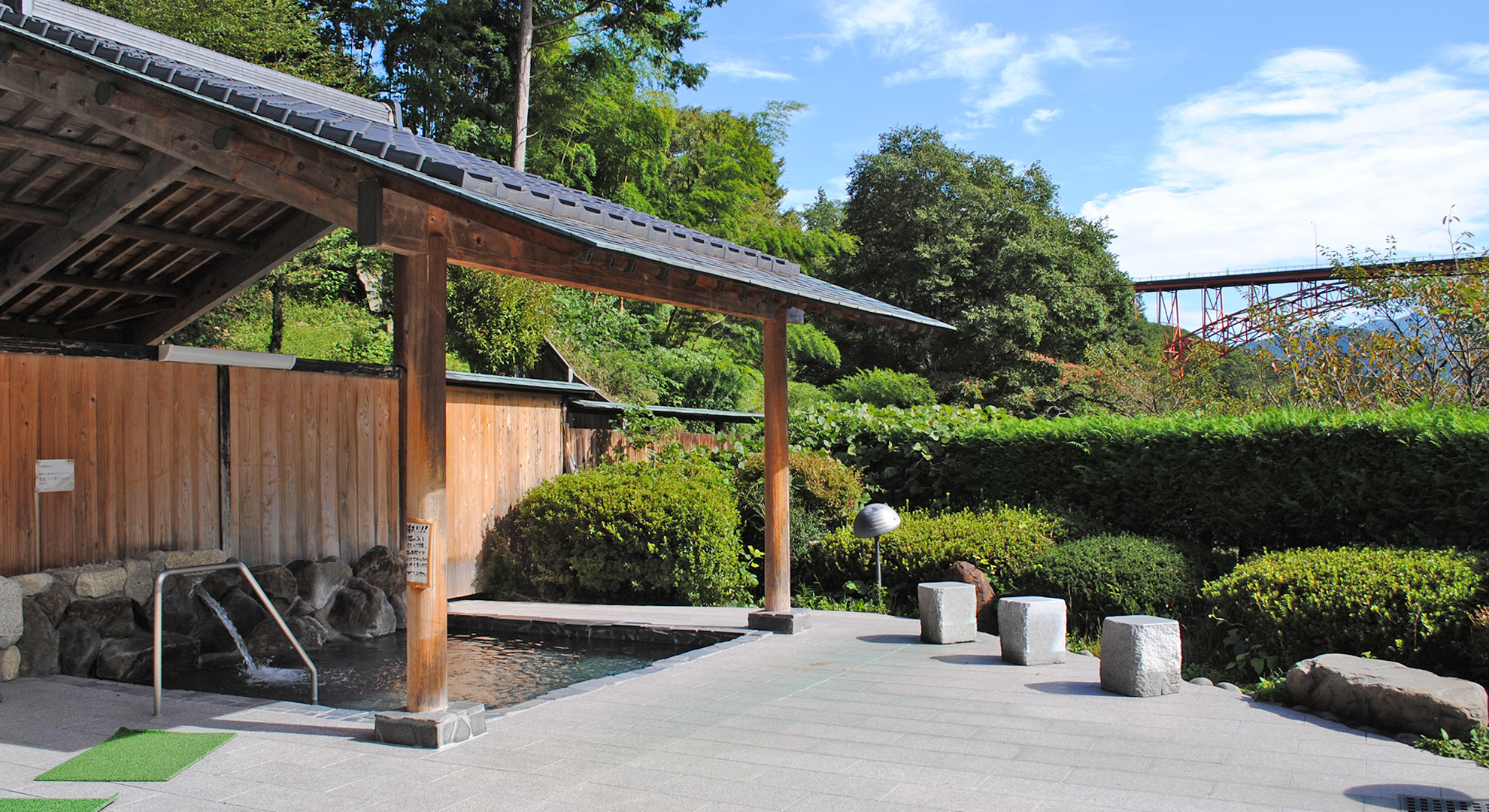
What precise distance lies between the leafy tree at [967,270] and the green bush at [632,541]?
18.3m

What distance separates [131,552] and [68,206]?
274 cm

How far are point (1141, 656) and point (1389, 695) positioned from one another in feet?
3.91

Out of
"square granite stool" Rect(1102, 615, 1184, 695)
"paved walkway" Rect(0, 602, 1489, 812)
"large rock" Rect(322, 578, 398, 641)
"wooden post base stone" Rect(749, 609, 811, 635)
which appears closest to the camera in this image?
"paved walkway" Rect(0, 602, 1489, 812)

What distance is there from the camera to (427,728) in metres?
4.33

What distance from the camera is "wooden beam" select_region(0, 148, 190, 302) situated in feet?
20.9

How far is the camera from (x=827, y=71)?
844 inches

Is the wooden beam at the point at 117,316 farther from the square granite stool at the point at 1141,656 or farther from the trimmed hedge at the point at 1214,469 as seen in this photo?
the square granite stool at the point at 1141,656

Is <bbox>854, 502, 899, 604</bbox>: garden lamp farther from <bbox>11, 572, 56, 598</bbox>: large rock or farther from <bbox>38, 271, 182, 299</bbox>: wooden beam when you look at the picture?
<bbox>38, 271, 182, 299</bbox>: wooden beam

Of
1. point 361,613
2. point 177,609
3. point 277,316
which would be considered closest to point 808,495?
point 361,613

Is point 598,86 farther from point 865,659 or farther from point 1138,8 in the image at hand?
point 865,659

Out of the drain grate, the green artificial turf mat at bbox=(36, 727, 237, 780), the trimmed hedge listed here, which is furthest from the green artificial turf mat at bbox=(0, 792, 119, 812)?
the trimmed hedge

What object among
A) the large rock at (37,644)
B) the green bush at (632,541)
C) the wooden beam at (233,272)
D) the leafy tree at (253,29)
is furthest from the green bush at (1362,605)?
the leafy tree at (253,29)

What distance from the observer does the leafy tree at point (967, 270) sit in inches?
1067

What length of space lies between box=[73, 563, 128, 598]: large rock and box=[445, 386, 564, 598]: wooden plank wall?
113 inches
